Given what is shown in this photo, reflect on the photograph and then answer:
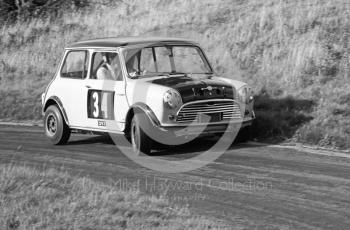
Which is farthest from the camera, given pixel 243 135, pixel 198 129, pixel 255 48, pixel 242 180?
pixel 255 48

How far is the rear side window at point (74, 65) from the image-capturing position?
11641mm

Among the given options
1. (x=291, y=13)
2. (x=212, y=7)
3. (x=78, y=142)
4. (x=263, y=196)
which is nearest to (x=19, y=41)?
(x=212, y=7)

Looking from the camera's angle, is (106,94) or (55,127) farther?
(55,127)

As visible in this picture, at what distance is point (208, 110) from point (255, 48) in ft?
25.7

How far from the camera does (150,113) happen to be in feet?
33.1

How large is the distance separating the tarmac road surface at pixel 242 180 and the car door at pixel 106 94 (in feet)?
1.52

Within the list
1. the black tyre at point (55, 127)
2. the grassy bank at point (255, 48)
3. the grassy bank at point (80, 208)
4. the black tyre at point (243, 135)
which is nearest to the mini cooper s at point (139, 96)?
the black tyre at point (55, 127)

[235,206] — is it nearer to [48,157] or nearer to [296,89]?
[48,157]

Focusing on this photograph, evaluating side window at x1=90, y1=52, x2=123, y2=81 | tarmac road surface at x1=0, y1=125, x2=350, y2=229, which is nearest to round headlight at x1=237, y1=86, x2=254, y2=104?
tarmac road surface at x1=0, y1=125, x2=350, y2=229

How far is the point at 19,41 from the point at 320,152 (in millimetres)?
18982

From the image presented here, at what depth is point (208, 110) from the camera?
10.2 metres

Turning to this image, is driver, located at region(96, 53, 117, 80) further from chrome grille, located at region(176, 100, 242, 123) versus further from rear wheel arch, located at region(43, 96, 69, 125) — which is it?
chrome grille, located at region(176, 100, 242, 123)

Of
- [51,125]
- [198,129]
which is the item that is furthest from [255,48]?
[198,129]

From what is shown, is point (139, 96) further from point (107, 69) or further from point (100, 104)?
point (107, 69)
